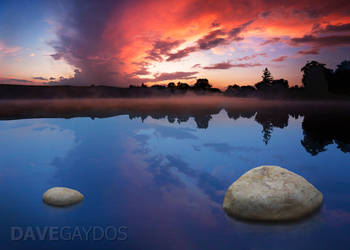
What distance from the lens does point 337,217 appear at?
774cm

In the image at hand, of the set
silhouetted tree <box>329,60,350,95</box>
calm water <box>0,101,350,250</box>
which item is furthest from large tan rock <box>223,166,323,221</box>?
silhouetted tree <box>329,60,350,95</box>

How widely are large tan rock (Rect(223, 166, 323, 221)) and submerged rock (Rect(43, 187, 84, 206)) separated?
5.31 meters

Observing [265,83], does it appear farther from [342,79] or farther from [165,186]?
[165,186]

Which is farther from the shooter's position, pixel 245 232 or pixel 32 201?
pixel 32 201

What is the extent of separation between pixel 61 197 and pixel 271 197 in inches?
279

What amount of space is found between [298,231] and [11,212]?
9.23 m

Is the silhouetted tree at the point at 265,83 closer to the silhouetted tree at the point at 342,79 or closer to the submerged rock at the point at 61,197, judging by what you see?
the silhouetted tree at the point at 342,79

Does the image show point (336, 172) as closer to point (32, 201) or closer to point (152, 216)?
point (152, 216)

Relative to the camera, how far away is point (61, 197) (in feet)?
27.8

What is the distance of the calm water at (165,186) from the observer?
262 inches

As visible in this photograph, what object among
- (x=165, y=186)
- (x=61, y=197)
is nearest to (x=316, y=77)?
(x=165, y=186)

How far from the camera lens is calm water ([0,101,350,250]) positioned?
664 cm

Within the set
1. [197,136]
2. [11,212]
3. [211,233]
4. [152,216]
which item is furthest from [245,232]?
[197,136]

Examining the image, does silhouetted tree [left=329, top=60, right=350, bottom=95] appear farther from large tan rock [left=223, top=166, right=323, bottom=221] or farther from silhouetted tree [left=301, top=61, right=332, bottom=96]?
large tan rock [left=223, top=166, right=323, bottom=221]
